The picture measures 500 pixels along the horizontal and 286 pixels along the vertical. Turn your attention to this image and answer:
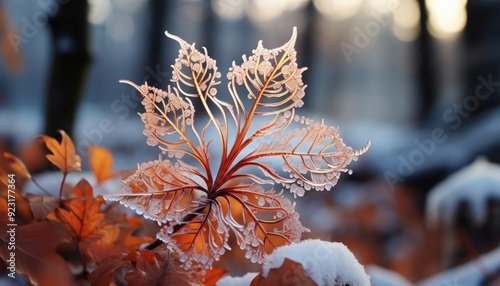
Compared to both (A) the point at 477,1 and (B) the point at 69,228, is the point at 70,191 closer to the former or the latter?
(B) the point at 69,228

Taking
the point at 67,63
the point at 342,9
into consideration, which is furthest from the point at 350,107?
the point at 67,63

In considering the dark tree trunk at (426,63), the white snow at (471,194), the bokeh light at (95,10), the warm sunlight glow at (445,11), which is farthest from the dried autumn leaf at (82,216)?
the warm sunlight glow at (445,11)

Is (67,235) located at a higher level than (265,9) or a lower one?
Answer: lower

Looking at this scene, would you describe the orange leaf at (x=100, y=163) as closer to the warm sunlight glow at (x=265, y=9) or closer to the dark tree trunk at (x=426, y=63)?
the dark tree trunk at (x=426, y=63)

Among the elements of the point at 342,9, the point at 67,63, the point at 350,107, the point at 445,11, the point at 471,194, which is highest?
the point at 342,9

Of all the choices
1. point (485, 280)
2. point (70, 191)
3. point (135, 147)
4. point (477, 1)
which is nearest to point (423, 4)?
point (477, 1)

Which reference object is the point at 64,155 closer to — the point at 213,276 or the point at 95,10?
the point at 213,276
